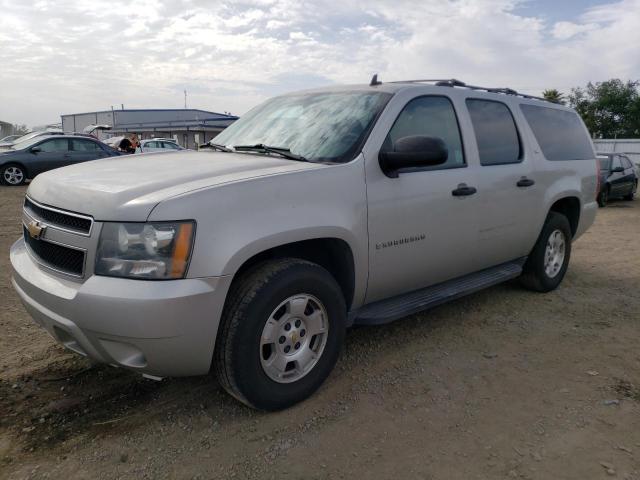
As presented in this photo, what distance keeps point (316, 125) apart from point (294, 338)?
1.46m

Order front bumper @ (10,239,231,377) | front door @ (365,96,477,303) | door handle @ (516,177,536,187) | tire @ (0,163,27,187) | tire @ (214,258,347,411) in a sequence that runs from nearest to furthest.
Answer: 1. front bumper @ (10,239,231,377)
2. tire @ (214,258,347,411)
3. front door @ (365,96,477,303)
4. door handle @ (516,177,536,187)
5. tire @ (0,163,27,187)

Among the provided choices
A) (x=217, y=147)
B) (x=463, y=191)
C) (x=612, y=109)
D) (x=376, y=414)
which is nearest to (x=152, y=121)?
(x=612, y=109)

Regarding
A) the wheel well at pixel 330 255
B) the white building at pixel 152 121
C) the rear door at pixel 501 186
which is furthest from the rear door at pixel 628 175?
the white building at pixel 152 121

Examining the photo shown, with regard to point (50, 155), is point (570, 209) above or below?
below

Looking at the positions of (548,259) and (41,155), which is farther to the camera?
(41,155)

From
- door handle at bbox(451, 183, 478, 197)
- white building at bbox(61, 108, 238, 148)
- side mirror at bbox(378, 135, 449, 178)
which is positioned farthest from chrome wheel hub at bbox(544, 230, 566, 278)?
white building at bbox(61, 108, 238, 148)

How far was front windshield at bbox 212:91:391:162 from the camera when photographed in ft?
10.5

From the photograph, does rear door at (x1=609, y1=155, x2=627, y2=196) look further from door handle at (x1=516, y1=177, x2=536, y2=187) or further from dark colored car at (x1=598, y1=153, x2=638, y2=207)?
door handle at (x1=516, y1=177, x2=536, y2=187)

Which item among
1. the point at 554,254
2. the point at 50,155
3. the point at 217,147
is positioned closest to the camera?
the point at 217,147

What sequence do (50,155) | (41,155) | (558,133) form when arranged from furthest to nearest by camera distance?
(50,155) < (41,155) < (558,133)

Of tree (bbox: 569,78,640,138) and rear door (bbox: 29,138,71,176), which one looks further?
tree (bbox: 569,78,640,138)

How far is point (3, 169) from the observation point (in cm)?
1334

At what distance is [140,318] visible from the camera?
7.49 ft

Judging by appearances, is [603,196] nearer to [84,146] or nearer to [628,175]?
[628,175]
